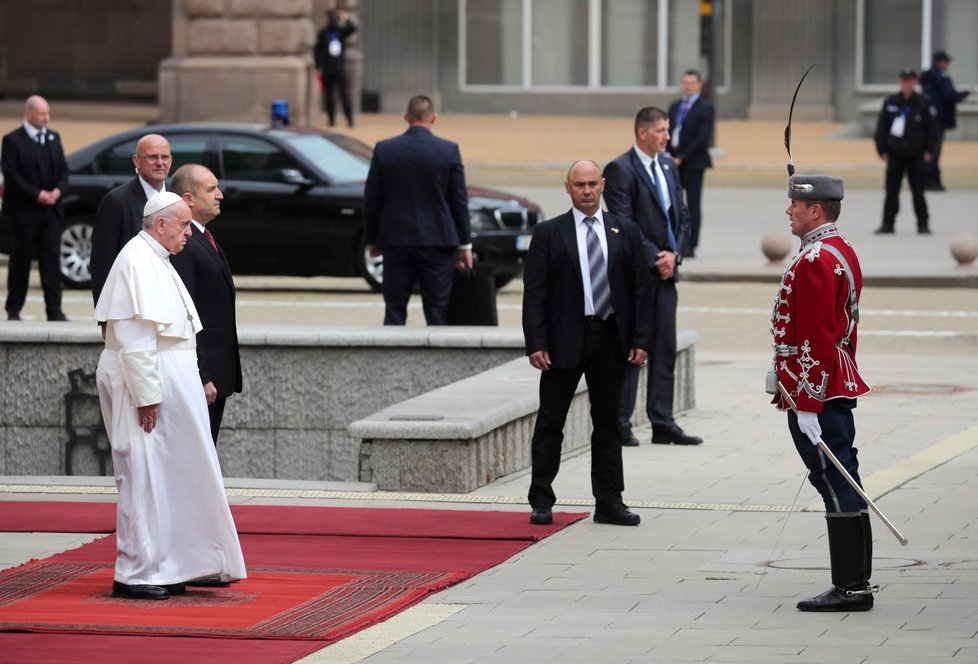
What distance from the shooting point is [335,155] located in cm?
2017

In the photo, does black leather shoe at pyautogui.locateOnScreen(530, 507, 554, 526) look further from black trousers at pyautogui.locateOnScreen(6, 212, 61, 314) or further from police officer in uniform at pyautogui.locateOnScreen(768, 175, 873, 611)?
black trousers at pyautogui.locateOnScreen(6, 212, 61, 314)

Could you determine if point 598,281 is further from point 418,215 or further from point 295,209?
point 295,209

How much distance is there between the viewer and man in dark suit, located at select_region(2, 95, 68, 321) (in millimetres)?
16609

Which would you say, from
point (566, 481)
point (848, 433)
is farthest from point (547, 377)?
point (848, 433)

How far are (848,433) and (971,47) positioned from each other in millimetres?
36897

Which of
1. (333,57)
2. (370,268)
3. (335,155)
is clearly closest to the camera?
(370,268)

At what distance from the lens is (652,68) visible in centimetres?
4500

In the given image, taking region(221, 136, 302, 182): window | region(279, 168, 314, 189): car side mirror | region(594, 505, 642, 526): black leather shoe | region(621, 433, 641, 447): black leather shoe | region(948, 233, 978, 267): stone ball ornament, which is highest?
region(221, 136, 302, 182): window

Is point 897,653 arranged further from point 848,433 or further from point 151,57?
point 151,57

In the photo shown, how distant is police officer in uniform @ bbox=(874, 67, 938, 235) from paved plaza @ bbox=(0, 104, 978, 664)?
6.52 m

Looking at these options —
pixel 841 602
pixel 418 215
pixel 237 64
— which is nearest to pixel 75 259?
pixel 418 215

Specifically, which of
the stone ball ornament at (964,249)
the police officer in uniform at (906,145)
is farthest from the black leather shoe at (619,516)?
the police officer in uniform at (906,145)

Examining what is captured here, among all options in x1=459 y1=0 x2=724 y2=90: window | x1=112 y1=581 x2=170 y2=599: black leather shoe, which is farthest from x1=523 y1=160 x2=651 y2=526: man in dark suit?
x1=459 y1=0 x2=724 y2=90: window

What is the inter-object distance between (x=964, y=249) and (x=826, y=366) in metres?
14.2
